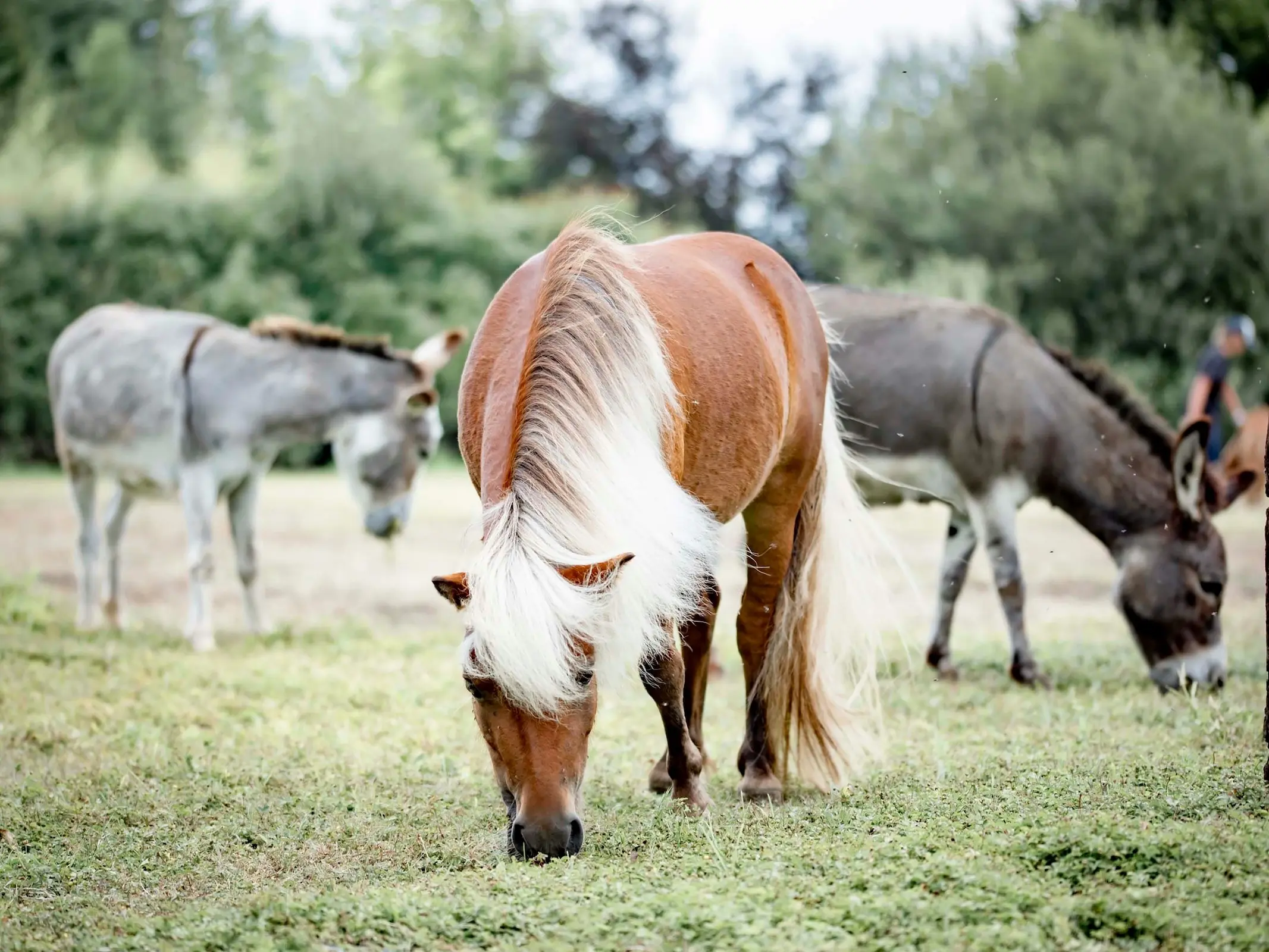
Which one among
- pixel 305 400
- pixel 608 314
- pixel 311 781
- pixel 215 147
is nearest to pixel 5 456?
pixel 215 147

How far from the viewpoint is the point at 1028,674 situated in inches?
276

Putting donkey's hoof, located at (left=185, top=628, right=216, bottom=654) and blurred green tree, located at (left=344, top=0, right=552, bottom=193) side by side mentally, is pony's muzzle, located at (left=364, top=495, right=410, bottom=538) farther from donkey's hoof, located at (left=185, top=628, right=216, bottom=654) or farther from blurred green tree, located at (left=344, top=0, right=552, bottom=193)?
blurred green tree, located at (left=344, top=0, right=552, bottom=193)

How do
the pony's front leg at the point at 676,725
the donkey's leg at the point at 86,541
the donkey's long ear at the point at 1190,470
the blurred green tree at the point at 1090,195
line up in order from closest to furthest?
the pony's front leg at the point at 676,725
the donkey's long ear at the point at 1190,470
the donkey's leg at the point at 86,541
the blurred green tree at the point at 1090,195

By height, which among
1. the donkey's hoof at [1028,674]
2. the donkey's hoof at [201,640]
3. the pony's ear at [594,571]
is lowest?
the donkey's hoof at [201,640]

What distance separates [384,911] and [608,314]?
1.80 m

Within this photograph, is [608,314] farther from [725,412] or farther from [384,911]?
[384,911]

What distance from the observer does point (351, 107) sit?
26.3 m

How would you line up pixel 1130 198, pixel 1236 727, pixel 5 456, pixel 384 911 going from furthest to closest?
1. pixel 1130 198
2. pixel 5 456
3. pixel 1236 727
4. pixel 384 911

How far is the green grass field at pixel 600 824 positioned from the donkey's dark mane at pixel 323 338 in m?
2.39

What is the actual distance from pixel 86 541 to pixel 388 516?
2.06 metres

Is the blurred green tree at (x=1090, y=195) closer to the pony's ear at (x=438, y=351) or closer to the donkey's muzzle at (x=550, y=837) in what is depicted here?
the pony's ear at (x=438, y=351)

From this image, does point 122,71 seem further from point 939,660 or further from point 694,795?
point 694,795

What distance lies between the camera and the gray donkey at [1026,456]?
690cm

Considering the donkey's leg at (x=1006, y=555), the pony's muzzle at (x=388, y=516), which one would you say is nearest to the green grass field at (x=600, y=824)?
the donkey's leg at (x=1006, y=555)
